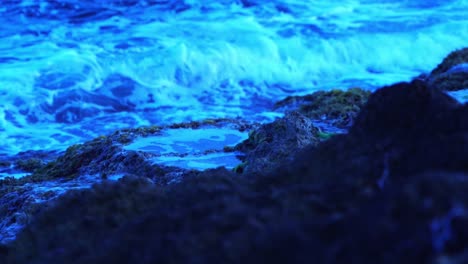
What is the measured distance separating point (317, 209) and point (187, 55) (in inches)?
507

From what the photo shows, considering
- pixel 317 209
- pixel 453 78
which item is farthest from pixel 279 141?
pixel 453 78

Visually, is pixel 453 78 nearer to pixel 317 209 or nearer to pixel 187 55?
pixel 317 209

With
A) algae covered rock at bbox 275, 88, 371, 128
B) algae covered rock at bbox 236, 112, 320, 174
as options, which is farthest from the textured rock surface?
algae covered rock at bbox 275, 88, 371, 128

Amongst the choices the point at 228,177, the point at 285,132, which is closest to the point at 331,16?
the point at 285,132

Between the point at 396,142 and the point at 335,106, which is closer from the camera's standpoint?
the point at 396,142

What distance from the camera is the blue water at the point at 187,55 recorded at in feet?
37.8

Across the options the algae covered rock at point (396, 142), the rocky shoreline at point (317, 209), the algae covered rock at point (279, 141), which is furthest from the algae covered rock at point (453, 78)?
the rocky shoreline at point (317, 209)

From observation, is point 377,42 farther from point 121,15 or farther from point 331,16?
point 121,15

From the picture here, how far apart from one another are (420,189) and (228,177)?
93 centimetres

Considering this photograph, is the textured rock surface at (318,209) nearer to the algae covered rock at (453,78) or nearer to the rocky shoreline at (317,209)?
the rocky shoreline at (317,209)

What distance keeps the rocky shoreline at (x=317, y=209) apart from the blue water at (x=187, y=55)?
24.4 ft

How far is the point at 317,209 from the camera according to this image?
64.7 inches

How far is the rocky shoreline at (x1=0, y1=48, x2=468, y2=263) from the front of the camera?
4.50ft

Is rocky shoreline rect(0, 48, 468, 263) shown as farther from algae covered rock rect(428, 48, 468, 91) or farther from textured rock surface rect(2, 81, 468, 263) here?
algae covered rock rect(428, 48, 468, 91)
